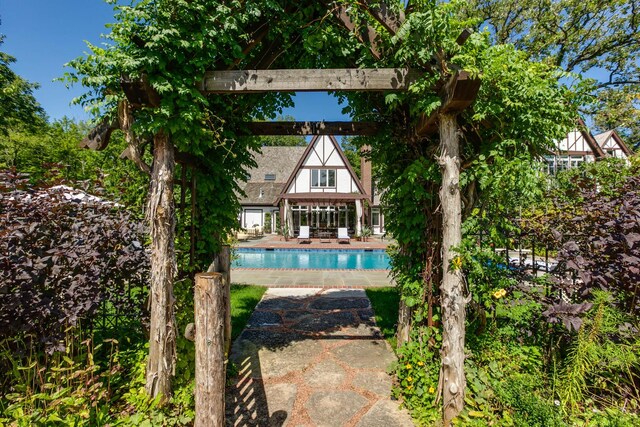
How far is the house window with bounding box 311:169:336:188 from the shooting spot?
22406 mm

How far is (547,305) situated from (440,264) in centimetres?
118

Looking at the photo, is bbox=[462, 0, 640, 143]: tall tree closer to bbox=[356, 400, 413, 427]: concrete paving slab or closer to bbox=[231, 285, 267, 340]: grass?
bbox=[231, 285, 267, 340]: grass

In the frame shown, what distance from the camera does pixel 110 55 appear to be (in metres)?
2.60

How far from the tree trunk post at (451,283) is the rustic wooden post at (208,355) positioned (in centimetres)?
214

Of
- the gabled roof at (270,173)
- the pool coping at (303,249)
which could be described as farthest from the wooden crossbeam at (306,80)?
the gabled roof at (270,173)

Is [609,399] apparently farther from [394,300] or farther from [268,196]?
[268,196]

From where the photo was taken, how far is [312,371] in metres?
3.75

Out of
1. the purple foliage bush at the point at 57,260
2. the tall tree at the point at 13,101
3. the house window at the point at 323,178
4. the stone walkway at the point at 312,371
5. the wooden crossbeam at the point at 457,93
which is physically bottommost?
the stone walkway at the point at 312,371

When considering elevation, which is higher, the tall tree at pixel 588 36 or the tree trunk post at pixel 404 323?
the tall tree at pixel 588 36

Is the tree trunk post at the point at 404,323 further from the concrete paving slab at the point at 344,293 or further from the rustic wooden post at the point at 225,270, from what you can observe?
the concrete paving slab at the point at 344,293

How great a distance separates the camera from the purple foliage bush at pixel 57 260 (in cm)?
253

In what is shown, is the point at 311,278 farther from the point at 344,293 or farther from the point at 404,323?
the point at 404,323

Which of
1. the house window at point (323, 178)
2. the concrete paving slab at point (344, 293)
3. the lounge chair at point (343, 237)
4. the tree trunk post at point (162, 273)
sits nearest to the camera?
the tree trunk post at point (162, 273)

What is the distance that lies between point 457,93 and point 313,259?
13237 mm
